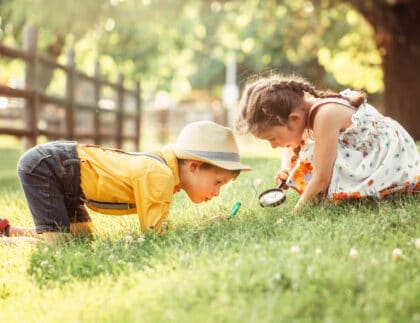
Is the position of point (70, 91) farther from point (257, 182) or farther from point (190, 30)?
point (190, 30)

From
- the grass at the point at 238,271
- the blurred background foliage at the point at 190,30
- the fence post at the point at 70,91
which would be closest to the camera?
the grass at the point at 238,271

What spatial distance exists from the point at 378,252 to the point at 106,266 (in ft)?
4.12

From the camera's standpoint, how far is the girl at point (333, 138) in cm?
370

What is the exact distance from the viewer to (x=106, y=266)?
2.91 meters

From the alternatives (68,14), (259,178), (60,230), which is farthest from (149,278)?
(68,14)

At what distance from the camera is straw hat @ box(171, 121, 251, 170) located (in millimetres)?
3602

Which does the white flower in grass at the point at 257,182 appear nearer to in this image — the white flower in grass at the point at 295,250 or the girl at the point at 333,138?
the girl at the point at 333,138

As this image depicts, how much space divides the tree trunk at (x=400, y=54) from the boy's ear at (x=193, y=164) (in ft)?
26.9

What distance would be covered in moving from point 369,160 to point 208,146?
102cm

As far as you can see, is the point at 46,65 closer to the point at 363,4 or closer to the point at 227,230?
the point at 363,4

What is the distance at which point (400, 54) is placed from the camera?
447 inches

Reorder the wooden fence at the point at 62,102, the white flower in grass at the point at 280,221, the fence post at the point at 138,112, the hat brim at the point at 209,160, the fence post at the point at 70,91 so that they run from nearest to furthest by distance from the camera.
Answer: the white flower in grass at the point at 280,221
the hat brim at the point at 209,160
the wooden fence at the point at 62,102
the fence post at the point at 70,91
the fence post at the point at 138,112

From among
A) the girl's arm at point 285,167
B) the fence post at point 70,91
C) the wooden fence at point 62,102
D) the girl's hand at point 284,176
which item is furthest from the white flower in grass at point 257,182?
the fence post at point 70,91

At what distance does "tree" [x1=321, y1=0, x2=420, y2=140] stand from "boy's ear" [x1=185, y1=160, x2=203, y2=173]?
8.20 m
